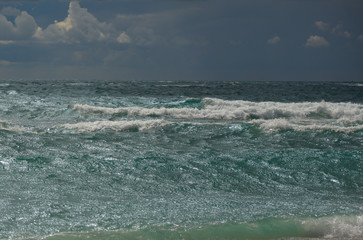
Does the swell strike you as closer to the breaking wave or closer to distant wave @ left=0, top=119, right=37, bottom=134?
the breaking wave

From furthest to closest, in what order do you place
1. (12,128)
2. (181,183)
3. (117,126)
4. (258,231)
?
(117,126), (12,128), (181,183), (258,231)

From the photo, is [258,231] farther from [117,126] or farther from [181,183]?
[117,126]

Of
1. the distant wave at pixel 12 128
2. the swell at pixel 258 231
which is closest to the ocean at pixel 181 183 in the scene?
the swell at pixel 258 231

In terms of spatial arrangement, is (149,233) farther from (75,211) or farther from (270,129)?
(270,129)

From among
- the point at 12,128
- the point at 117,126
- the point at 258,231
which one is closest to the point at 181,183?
the point at 258,231

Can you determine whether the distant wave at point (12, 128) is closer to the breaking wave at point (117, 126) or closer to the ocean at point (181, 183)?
the ocean at point (181, 183)

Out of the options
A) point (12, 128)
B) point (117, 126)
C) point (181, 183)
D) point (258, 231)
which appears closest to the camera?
point (258, 231)

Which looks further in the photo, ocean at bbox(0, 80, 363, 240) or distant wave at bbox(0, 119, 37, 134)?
distant wave at bbox(0, 119, 37, 134)

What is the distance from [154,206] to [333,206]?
8.65ft

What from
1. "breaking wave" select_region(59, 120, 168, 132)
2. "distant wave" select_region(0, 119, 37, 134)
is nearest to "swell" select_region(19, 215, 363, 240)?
"breaking wave" select_region(59, 120, 168, 132)

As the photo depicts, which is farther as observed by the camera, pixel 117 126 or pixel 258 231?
pixel 117 126

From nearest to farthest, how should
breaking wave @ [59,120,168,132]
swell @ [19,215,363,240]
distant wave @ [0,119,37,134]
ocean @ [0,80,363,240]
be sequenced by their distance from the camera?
1. swell @ [19,215,363,240]
2. ocean @ [0,80,363,240]
3. distant wave @ [0,119,37,134]
4. breaking wave @ [59,120,168,132]

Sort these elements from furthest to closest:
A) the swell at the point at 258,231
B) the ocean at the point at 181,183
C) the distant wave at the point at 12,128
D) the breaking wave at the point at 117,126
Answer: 1. the breaking wave at the point at 117,126
2. the distant wave at the point at 12,128
3. the ocean at the point at 181,183
4. the swell at the point at 258,231

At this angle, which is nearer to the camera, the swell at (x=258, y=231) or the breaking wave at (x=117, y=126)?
the swell at (x=258, y=231)
